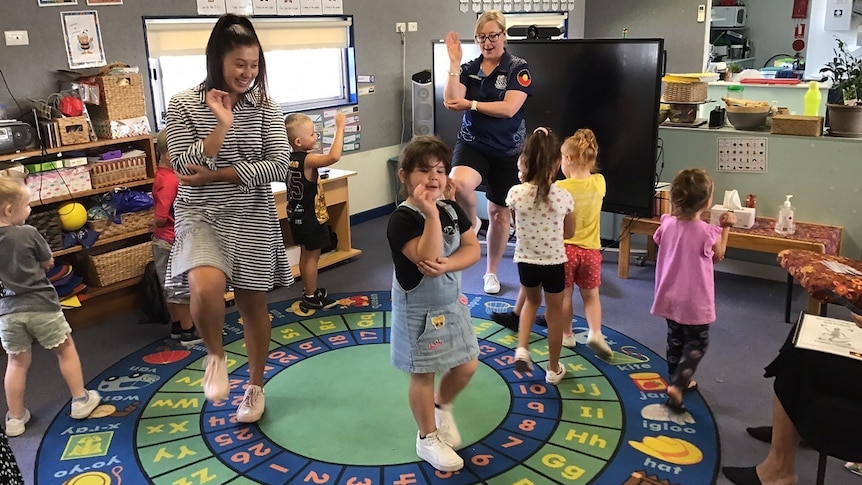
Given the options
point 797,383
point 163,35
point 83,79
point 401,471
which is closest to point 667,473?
point 797,383

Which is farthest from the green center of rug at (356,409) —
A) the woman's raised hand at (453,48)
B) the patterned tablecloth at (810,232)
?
the patterned tablecloth at (810,232)

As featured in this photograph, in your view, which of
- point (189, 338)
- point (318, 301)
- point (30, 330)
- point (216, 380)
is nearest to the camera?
point (216, 380)

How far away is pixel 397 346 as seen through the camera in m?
2.26

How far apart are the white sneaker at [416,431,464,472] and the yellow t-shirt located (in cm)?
109

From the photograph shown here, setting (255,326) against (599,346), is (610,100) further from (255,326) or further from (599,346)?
(255,326)

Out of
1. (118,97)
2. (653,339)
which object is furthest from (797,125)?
(118,97)

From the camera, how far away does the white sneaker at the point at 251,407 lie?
106 inches

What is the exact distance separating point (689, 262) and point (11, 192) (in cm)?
249

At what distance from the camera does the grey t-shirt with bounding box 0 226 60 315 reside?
8.52 feet

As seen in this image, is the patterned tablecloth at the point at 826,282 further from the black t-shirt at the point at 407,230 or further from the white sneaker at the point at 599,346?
the black t-shirt at the point at 407,230

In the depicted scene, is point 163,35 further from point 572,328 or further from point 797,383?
point 797,383

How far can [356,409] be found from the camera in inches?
111

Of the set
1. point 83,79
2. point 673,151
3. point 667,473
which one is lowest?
point 667,473

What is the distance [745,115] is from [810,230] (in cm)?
76
